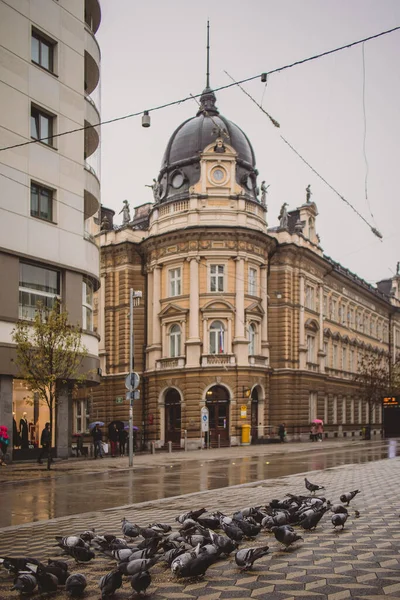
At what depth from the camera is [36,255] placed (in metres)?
27.4

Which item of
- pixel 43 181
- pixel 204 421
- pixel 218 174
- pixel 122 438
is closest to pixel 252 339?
pixel 204 421

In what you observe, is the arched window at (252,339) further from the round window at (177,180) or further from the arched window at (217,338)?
the round window at (177,180)

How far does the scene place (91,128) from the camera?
102 ft

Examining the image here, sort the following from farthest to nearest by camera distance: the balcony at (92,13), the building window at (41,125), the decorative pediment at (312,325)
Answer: the decorative pediment at (312,325) < the balcony at (92,13) < the building window at (41,125)

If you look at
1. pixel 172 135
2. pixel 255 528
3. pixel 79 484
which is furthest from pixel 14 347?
pixel 172 135

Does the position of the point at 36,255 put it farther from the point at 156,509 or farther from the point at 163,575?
the point at 163,575

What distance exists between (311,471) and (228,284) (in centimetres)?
2870

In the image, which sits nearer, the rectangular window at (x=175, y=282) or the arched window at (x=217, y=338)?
the arched window at (x=217, y=338)

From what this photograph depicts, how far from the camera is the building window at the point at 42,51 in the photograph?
1125 inches

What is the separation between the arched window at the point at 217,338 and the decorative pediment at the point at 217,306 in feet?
3.37

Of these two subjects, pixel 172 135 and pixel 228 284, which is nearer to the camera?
pixel 228 284

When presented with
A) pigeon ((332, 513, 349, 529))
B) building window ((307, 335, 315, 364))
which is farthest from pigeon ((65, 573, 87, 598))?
building window ((307, 335, 315, 364))

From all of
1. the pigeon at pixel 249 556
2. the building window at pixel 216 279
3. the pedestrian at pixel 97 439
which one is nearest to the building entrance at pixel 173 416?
the building window at pixel 216 279

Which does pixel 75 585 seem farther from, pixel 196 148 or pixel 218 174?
pixel 196 148
